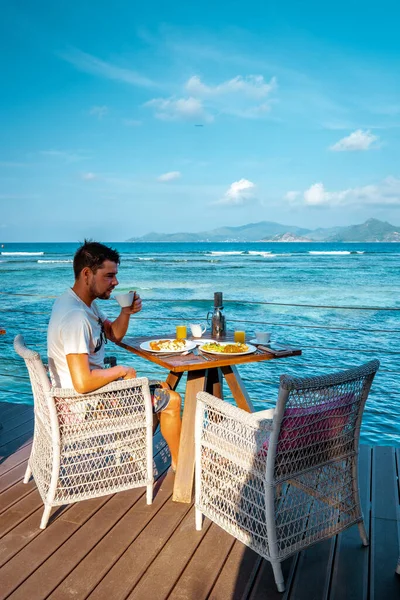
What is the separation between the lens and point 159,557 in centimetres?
173

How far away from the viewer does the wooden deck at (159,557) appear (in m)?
1.55

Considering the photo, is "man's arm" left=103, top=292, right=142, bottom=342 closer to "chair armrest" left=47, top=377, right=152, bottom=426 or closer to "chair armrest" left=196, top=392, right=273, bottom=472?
"chair armrest" left=47, top=377, right=152, bottom=426

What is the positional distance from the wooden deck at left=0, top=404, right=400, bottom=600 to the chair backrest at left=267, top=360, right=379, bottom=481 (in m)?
0.40

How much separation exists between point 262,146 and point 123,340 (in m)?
21.8

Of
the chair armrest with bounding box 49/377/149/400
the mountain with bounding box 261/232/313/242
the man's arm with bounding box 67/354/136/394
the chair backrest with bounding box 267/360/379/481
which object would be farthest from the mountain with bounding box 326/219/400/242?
the man's arm with bounding box 67/354/136/394

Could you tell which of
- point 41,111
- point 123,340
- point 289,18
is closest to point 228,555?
point 123,340

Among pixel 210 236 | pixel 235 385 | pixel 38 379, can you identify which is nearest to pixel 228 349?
pixel 235 385

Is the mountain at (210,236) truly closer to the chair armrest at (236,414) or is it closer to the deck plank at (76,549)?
the deck plank at (76,549)

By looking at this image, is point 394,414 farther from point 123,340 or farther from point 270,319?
point 270,319

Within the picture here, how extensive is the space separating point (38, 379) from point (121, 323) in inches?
25.9

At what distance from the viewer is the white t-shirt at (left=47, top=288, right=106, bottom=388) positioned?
1.85 meters

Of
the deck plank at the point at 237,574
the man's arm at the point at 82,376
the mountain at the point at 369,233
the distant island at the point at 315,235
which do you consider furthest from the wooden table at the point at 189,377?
the mountain at the point at 369,233

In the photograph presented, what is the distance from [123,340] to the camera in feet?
8.33

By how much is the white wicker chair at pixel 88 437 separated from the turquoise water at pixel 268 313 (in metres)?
1.19
